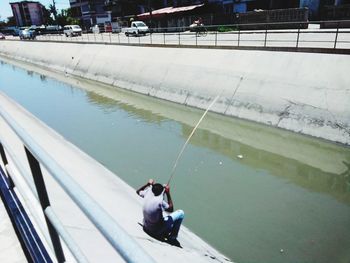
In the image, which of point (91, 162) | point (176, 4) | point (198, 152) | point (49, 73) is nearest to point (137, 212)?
point (91, 162)

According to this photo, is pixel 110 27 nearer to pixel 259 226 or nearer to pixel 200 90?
pixel 200 90

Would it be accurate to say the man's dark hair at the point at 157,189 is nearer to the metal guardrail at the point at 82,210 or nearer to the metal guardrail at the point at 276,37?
the metal guardrail at the point at 82,210

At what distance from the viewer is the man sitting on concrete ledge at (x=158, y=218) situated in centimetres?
490

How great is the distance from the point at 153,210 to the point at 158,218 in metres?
0.18

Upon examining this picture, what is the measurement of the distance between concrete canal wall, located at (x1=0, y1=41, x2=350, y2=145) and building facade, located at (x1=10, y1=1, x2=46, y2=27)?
372 ft

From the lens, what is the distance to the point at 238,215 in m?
7.22

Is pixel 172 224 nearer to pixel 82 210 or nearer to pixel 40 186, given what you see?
pixel 40 186

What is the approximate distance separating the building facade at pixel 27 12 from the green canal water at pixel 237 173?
120168mm

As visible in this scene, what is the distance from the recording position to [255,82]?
14.0m

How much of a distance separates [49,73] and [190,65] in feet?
66.6

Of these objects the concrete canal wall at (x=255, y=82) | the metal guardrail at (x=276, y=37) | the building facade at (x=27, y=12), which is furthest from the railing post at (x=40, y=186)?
the building facade at (x=27, y=12)

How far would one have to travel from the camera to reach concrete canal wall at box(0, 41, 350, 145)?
11.4 m

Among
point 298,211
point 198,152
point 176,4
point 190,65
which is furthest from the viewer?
point 176,4

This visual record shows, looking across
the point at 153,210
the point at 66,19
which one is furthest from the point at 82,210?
the point at 66,19
